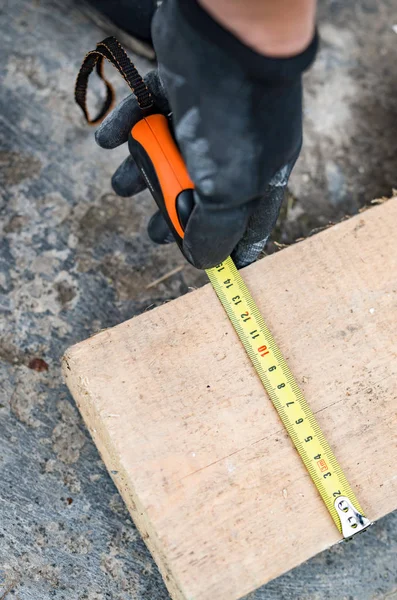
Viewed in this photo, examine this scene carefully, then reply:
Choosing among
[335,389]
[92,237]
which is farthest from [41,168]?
[335,389]

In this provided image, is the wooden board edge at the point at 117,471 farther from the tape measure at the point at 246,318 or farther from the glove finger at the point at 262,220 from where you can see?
the glove finger at the point at 262,220

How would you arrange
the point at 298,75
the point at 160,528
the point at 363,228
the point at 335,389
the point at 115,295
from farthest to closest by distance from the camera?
the point at 115,295 → the point at 363,228 → the point at 335,389 → the point at 160,528 → the point at 298,75

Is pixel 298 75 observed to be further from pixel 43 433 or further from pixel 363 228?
pixel 43 433

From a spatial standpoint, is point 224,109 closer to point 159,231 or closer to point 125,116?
point 125,116

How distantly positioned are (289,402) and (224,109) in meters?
0.64

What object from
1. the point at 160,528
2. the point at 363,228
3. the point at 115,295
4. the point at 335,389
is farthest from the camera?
the point at 115,295

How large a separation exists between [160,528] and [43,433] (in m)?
0.48

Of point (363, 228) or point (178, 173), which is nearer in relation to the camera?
point (178, 173)

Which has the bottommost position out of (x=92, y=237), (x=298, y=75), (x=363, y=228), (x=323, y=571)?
(x=323, y=571)

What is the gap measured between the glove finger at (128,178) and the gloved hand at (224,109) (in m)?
0.33

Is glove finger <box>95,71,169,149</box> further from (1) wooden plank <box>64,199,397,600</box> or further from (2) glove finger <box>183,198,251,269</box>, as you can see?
(1) wooden plank <box>64,199,397,600</box>

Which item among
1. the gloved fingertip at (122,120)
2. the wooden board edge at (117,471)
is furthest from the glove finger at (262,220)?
the wooden board edge at (117,471)

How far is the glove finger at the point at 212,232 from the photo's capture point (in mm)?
1109

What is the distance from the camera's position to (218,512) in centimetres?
117
